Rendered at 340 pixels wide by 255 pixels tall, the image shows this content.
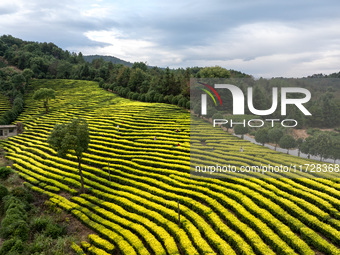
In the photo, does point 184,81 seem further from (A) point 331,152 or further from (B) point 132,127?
(A) point 331,152

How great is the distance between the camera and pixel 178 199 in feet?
72.4

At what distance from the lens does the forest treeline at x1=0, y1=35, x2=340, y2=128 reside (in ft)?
66.3

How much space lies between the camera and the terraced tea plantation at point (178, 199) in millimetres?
16625

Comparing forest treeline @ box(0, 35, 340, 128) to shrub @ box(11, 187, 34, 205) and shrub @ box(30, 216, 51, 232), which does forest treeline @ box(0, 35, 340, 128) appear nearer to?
shrub @ box(30, 216, 51, 232)

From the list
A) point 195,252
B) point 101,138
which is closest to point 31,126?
point 101,138

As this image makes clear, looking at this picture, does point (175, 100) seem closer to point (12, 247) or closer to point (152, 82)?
point (152, 82)

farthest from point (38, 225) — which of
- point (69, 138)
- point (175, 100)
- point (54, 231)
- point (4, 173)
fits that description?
point (175, 100)

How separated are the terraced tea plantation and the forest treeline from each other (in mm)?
5659

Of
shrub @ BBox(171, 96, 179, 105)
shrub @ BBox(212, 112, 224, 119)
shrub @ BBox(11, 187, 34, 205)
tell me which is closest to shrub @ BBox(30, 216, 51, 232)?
shrub @ BBox(11, 187, 34, 205)

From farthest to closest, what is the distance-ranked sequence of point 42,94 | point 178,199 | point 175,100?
point 42,94
point 175,100
point 178,199

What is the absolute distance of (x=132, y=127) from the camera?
44.8 meters

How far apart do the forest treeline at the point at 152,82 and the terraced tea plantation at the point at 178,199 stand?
5.66 m

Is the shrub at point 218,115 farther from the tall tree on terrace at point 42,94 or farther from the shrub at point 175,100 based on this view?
the tall tree on terrace at point 42,94

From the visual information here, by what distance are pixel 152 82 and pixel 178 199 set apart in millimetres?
53465
